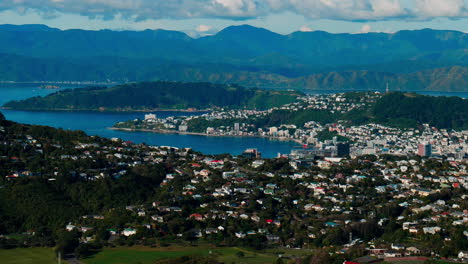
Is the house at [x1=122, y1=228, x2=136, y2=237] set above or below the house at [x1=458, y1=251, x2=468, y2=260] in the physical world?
below

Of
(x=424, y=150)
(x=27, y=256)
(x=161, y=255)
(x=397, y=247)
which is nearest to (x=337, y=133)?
(x=424, y=150)

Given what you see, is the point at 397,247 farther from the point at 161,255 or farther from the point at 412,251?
the point at 161,255

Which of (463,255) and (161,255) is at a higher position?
(463,255)

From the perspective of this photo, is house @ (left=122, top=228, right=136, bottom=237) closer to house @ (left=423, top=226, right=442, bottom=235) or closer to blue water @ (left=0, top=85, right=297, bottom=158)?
house @ (left=423, top=226, right=442, bottom=235)

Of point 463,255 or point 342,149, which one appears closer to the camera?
point 463,255

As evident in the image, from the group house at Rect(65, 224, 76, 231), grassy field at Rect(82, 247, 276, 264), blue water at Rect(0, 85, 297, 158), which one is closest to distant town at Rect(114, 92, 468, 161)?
blue water at Rect(0, 85, 297, 158)

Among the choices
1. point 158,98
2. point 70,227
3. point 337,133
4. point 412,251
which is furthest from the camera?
point 158,98
